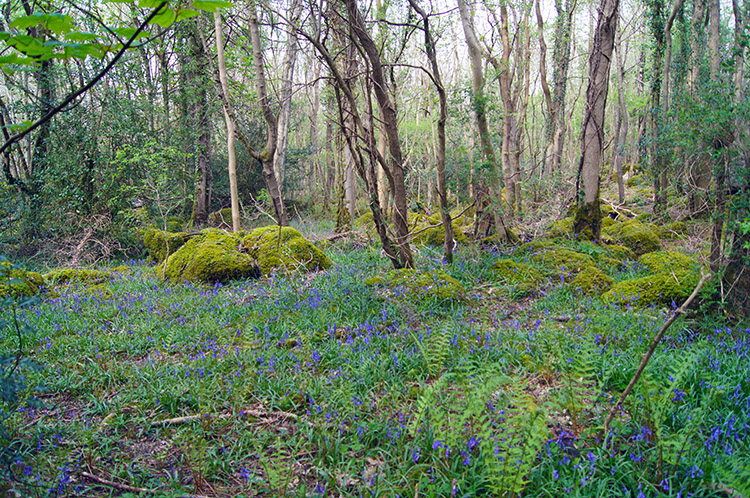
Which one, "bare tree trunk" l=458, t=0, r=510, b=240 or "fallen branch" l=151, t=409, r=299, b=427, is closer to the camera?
"fallen branch" l=151, t=409, r=299, b=427

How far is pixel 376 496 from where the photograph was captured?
2324 millimetres

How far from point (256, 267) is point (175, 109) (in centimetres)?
1044

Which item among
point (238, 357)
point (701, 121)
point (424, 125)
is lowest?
point (238, 357)

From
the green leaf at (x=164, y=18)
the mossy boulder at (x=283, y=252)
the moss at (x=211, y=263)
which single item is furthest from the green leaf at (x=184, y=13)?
the moss at (x=211, y=263)

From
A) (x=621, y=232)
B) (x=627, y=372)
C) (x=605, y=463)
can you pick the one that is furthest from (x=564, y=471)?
(x=621, y=232)

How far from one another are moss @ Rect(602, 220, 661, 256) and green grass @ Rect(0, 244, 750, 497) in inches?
154

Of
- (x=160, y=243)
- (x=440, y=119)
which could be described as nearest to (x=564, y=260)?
(x=440, y=119)

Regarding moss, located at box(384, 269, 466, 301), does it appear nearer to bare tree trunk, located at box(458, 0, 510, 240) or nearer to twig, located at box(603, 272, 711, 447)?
bare tree trunk, located at box(458, 0, 510, 240)

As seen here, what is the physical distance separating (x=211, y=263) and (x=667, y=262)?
7449 mm

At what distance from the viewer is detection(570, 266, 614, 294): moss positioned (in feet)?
18.8

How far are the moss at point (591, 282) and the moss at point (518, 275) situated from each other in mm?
515

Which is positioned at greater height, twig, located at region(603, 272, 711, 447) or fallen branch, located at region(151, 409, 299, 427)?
twig, located at region(603, 272, 711, 447)

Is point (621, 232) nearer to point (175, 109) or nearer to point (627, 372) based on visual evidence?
point (627, 372)

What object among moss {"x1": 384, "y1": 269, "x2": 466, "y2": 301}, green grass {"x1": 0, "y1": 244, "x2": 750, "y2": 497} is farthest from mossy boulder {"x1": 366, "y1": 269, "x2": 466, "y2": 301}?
green grass {"x1": 0, "y1": 244, "x2": 750, "y2": 497}
